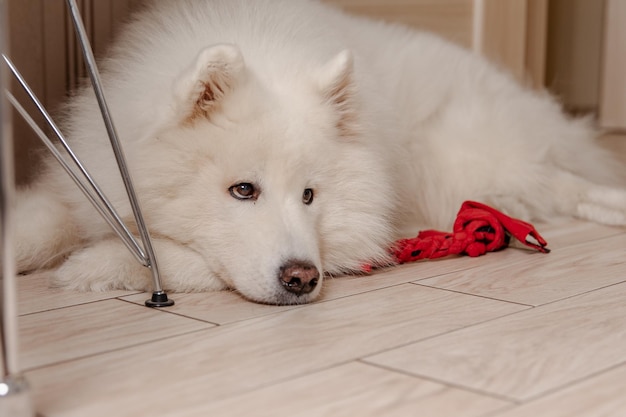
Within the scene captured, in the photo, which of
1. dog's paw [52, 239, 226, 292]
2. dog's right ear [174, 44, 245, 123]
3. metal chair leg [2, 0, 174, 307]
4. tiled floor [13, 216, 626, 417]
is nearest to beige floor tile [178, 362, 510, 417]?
tiled floor [13, 216, 626, 417]

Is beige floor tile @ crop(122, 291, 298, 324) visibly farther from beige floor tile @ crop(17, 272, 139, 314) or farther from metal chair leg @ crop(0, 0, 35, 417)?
metal chair leg @ crop(0, 0, 35, 417)

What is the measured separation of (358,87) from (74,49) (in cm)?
123

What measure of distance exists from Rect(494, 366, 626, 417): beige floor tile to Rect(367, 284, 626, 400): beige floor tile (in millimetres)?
31

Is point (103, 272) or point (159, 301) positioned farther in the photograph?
point (103, 272)

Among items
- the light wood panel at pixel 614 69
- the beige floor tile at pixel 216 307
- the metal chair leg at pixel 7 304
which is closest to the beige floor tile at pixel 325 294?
the beige floor tile at pixel 216 307

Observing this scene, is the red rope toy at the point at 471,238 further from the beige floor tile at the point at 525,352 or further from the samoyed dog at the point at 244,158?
the beige floor tile at the point at 525,352

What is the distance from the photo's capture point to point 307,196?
2262mm

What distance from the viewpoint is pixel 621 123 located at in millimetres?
5340

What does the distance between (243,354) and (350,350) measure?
20 cm

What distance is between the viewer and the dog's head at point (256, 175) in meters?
2.02

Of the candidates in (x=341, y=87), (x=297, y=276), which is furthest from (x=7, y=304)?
(x=341, y=87)

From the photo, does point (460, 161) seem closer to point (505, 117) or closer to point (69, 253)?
point (505, 117)

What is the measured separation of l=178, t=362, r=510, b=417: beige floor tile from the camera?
1288 mm

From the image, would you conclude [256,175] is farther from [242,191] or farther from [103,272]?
[103,272]
